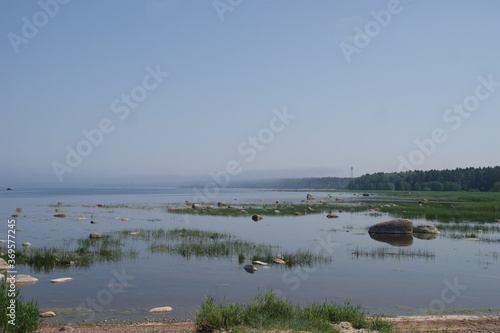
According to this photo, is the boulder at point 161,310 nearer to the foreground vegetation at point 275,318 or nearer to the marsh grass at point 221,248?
the foreground vegetation at point 275,318

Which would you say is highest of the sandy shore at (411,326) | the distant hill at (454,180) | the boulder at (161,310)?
the distant hill at (454,180)

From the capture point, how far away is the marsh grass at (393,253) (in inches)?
934

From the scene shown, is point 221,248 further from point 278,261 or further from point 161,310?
point 161,310

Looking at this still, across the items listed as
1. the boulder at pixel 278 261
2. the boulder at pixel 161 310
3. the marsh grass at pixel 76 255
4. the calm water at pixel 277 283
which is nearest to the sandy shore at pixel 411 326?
the calm water at pixel 277 283

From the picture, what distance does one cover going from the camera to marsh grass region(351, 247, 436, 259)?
23728mm

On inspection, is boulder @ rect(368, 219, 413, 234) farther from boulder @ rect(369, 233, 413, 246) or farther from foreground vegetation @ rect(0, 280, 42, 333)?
foreground vegetation @ rect(0, 280, 42, 333)

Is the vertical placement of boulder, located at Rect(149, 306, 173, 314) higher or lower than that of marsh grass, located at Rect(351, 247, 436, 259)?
higher

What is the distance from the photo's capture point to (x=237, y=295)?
1501 cm

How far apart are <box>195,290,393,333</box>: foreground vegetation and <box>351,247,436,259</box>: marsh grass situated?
1312 centimetres

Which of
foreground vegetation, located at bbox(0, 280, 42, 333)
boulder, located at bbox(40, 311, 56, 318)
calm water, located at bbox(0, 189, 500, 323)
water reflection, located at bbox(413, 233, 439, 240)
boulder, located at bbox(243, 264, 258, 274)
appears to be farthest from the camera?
water reflection, located at bbox(413, 233, 439, 240)

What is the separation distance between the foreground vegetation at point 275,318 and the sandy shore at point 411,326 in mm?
456

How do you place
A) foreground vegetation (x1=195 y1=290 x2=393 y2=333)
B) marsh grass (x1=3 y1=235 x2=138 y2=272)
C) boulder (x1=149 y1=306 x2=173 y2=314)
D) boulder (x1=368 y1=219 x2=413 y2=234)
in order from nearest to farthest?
foreground vegetation (x1=195 y1=290 x2=393 y2=333) → boulder (x1=149 y1=306 x2=173 y2=314) → marsh grass (x1=3 y1=235 x2=138 y2=272) → boulder (x1=368 y1=219 x2=413 y2=234)

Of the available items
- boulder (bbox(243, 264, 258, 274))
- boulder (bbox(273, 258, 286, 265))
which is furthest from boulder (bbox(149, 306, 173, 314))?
boulder (bbox(273, 258, 286, 265))

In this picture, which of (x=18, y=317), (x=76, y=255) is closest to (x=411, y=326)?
(x=18, y=317)
